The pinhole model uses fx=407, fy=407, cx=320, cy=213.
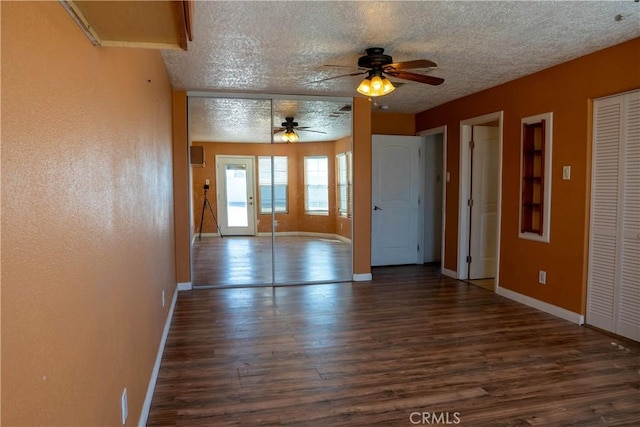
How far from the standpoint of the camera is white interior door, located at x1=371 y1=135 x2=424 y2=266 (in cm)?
649

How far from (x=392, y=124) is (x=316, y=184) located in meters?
1.69

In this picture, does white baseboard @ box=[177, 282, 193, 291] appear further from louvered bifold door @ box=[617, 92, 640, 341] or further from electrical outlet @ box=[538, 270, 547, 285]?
louvered bifold door @ box=[617, 92, 640, 341]

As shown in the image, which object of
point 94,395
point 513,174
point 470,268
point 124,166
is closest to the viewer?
point 94,395

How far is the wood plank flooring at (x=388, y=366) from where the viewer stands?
232 centimetres

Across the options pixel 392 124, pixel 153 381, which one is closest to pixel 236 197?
pixel 392 124

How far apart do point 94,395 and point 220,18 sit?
2.44 meters

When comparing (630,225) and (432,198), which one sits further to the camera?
(432,198)

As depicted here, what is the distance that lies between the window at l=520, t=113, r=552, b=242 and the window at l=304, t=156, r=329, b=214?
104 inches

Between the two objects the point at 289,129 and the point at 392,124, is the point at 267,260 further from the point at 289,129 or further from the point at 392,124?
the point at 392,124

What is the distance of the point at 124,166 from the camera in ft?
6.27

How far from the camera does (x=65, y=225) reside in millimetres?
1121

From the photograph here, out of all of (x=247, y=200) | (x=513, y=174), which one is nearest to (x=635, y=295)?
(x=513, y=174)

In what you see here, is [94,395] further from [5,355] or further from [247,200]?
[247,200]

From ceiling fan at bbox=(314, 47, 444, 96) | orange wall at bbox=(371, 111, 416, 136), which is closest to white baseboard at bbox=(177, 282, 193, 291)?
ceiling fan at bbox=(314, 47, 444, 96)
